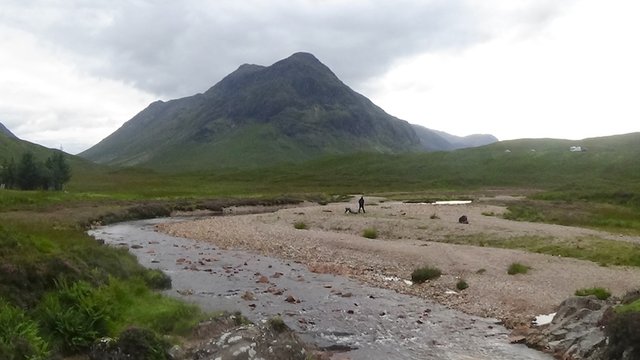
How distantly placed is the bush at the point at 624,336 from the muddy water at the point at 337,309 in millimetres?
3244

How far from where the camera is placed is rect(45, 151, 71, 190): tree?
124 metres

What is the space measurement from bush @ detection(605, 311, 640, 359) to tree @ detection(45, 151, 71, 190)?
12901cm

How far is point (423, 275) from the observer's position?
1296 inches

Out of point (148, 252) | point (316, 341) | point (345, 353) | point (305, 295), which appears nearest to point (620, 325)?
point (345, 353)

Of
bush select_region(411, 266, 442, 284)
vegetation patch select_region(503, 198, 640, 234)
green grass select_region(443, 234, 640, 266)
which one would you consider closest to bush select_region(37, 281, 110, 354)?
bush select_region(411, 266, 442, 284)

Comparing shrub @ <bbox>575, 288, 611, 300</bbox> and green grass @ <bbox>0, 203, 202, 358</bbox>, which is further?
shrub @ <bbox>575, 288, 611, 300</bbox>

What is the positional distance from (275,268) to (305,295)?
8134 millimetres

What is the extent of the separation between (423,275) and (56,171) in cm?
11785

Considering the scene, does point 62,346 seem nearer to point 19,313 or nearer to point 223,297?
point 19,313

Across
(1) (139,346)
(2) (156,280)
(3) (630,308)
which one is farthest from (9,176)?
(3) (630,308)

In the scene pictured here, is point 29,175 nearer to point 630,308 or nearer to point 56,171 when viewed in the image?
point 56,171

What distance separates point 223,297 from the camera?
28.1m

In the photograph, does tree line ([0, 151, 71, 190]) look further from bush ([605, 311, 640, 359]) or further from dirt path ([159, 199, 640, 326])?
bush ([605, 311, 640, 359])

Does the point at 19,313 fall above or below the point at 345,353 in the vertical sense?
above
